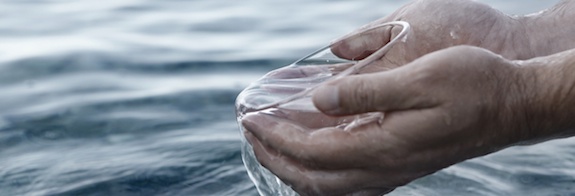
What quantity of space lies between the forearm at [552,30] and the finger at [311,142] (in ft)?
4.63

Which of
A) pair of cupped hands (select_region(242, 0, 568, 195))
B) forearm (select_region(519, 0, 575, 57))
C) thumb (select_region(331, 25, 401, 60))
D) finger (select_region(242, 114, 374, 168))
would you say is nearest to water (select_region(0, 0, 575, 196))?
forearm (select_region(519, 0, 575, 57))

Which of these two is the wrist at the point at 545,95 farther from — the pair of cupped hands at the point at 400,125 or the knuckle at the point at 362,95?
the knuckle at the point at 362,95

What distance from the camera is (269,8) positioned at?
6.62 m

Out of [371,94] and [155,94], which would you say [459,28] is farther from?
[155,94]

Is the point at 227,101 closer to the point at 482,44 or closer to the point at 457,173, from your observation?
the point at 457,173

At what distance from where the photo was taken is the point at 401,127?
7.20ft

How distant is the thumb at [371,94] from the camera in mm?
2156

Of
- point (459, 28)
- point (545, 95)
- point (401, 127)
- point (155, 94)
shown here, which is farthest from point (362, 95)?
point (155, 94)

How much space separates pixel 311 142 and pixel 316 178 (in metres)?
0.12

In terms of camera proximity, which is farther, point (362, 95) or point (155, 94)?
point (155, 94)

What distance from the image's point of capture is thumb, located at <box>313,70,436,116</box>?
7.07 ft

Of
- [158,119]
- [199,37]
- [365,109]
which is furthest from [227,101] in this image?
[365,109]

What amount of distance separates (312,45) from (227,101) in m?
1.04

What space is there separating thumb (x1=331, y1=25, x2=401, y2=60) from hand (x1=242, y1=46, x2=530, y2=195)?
495mm
